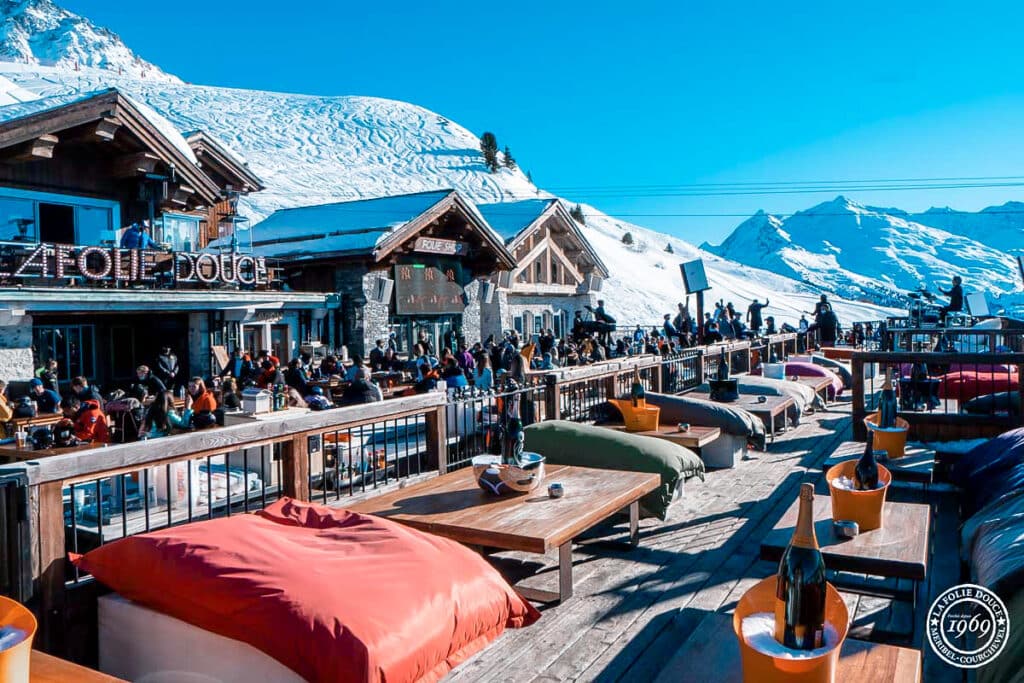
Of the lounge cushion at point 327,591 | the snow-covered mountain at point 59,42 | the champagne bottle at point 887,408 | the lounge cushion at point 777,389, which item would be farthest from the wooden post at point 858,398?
the snow-covered mountain at point 59,42

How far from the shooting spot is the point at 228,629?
2859 mm

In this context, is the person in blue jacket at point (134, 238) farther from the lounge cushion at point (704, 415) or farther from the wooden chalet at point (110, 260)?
the lounge cushion at point (704, 415)

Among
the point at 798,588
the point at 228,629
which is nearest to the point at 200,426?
the point at 228,629

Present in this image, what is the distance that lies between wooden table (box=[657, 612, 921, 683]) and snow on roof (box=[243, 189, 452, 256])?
16.3m

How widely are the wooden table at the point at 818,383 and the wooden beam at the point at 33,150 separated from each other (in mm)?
13748

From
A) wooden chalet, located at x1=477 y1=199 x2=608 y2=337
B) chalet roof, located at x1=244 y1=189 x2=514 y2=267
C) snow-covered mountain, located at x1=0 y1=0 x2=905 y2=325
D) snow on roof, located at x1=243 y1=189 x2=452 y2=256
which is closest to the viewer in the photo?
chalet roof, located at x1=244 y1=189 x2=514 y2=267

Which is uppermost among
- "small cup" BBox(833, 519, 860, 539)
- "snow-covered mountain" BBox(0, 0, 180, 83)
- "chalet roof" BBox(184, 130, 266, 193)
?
"snow-covered mountain" BBox(0, 0, 180, 83)

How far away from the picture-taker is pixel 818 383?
12711 mm

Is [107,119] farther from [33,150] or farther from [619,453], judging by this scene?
[619,453]

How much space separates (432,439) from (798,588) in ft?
14.7

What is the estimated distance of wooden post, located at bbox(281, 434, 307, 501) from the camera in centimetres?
479

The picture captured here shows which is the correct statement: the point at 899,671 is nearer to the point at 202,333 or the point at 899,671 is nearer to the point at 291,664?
the point at 291,664

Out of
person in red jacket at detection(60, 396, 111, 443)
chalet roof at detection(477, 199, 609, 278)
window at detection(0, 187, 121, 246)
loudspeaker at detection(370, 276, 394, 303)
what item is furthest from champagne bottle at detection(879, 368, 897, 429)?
chalet roof at detection(477, 199, 609, 278)

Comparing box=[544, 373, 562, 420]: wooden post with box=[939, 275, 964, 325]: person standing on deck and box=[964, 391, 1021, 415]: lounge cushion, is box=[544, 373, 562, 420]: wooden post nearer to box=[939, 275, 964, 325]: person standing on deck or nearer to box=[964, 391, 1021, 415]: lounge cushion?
box=[964, 391, 1021, 415]: lounge cushion
